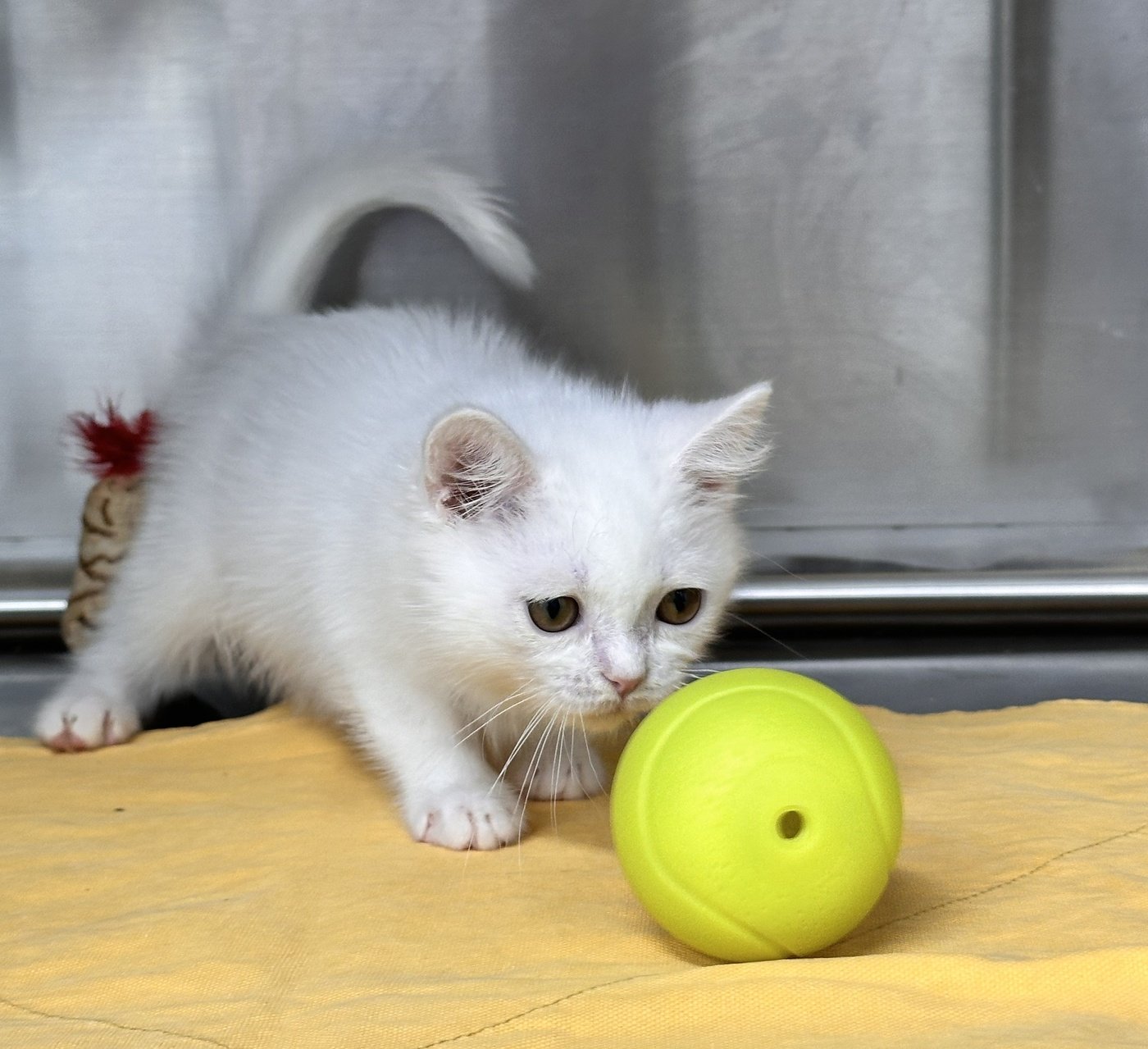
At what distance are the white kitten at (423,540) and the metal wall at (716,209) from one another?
36cm

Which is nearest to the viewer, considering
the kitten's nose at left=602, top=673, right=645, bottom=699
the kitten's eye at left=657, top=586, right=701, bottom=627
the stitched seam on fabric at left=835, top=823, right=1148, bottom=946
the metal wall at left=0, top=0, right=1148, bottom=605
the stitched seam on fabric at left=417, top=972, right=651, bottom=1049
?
the stitched seam on fabric at left=417, top=972, right=651, bottom=1049

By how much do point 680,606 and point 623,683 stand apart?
0.65 feet

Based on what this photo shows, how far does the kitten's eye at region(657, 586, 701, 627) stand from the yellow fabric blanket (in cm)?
37

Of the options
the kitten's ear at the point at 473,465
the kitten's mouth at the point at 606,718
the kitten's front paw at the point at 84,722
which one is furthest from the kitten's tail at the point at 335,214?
the kitten's mouth at the point at 606,718

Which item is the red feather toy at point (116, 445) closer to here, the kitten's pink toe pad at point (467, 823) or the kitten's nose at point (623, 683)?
the kitten's pink toe pad at point (467, 823)

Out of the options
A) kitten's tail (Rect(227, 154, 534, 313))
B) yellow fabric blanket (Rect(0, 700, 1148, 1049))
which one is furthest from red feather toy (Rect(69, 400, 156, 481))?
yellow fabric blanket (Rect(0, 700, 1148, 1049))

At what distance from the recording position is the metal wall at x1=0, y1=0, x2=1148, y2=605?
3232 millimetres

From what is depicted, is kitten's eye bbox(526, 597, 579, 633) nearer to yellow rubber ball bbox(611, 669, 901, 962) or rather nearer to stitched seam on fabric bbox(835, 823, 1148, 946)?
yellow rubber ball bbox(611, 669, 901, 962)

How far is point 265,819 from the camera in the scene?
85.9 inches

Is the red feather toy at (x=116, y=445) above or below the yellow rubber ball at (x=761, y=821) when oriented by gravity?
above

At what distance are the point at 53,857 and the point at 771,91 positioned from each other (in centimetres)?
230

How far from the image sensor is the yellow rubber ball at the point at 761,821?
150cm

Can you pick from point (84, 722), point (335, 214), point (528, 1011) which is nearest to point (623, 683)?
point (528, 1011)

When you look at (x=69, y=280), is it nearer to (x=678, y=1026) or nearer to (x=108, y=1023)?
(x=108, y=1023)
